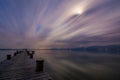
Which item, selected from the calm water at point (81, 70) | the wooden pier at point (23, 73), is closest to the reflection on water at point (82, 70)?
the calm water at point (81, 70)

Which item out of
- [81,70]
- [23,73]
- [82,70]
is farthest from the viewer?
[82,70]

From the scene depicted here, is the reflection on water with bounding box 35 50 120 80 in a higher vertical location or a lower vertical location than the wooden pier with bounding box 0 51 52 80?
lower

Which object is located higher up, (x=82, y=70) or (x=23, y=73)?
(x=23, y=73)

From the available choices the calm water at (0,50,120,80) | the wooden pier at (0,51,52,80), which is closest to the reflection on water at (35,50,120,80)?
the calm water at (0,50,120,80)

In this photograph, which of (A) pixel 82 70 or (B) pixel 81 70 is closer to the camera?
(B) pixel 81 70

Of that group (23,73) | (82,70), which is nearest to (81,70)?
(82,70)

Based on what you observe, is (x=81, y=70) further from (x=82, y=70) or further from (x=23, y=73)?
(x=23, y=73)

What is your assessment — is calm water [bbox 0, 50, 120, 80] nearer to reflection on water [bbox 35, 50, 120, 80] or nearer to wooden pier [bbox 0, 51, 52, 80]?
reflection on water [bbox 35, 50, 120, 80]

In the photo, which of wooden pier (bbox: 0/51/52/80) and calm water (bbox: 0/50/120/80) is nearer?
wooden pier (bbox: 0/51/52/80)

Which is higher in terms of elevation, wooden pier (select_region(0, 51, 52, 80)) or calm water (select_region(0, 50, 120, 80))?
wooden pier (select_region(0, 51, 52, 80))

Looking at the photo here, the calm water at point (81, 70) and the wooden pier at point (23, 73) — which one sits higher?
the wooden pier at point (23, 73)

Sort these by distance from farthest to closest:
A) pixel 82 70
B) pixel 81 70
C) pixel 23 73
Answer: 1. pixel 82 70
2. pixel 81 70
3. pixel 23 73

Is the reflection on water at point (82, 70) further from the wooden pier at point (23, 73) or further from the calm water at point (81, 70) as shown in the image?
the wooden pier at point (23, 73)

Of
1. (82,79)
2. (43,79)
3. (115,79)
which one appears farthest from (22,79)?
(115,79)
